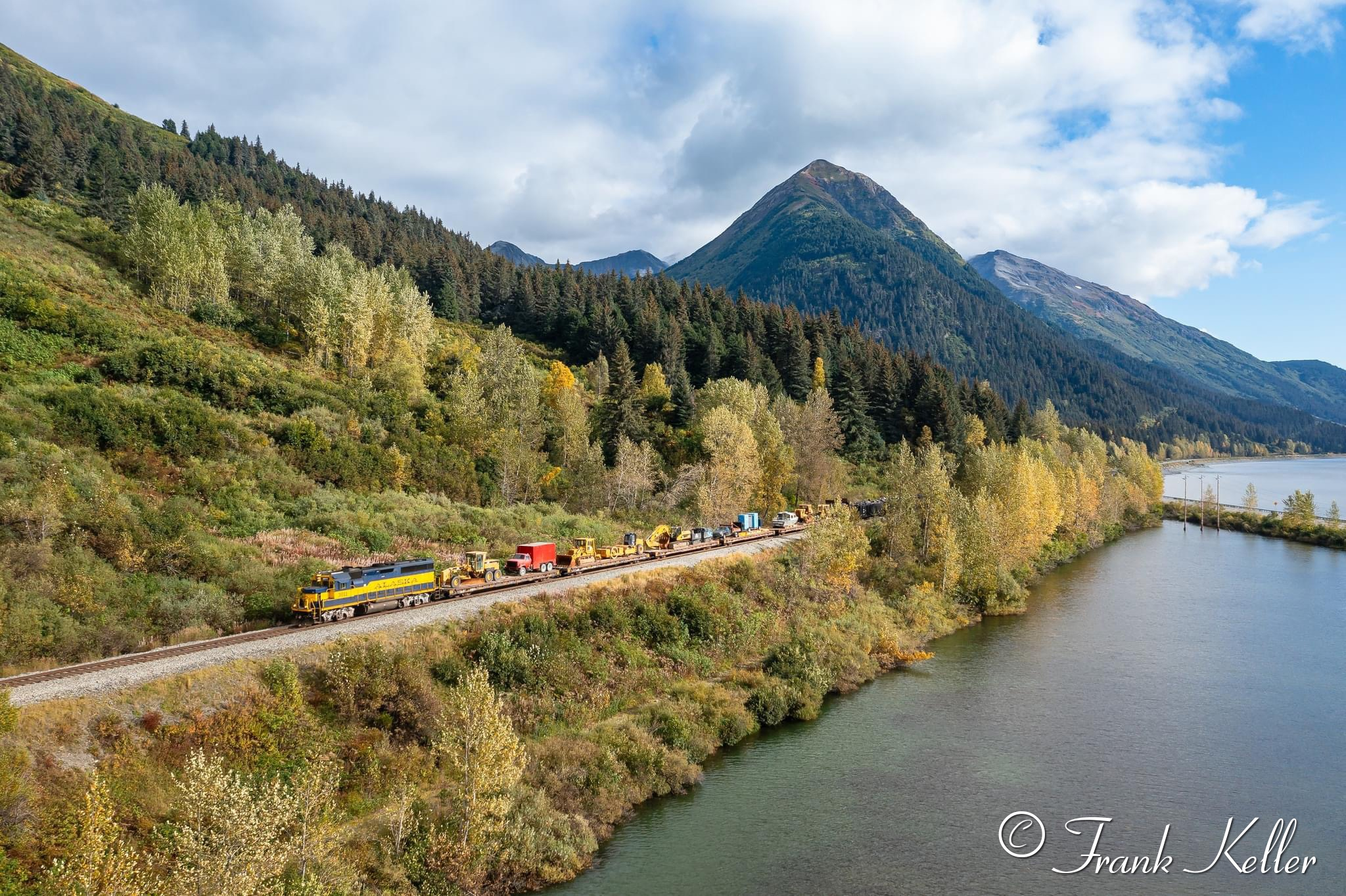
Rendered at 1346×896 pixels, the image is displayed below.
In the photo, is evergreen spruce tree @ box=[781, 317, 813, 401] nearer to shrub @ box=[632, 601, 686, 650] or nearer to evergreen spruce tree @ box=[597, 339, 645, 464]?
evergreen spruce tree @ box=[597, 339, 645, 464]

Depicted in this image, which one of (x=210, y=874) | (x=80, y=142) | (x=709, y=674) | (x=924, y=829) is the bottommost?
(x=924, y=829)

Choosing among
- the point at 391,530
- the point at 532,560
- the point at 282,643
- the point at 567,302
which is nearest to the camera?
the point at 282,643

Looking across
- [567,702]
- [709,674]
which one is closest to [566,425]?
[709,674]

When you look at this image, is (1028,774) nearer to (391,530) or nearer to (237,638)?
(237,638)

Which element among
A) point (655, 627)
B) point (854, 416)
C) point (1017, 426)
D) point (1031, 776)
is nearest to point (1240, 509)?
point (1017, 426)

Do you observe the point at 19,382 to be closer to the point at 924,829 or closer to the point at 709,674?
Answer: the point at 709,674

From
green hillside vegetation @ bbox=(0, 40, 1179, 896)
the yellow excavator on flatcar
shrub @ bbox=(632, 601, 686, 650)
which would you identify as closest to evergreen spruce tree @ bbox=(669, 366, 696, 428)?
green hillside vegetation @ bbox=(0, 40, 1179, 896)

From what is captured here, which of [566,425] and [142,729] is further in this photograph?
[566,425]
